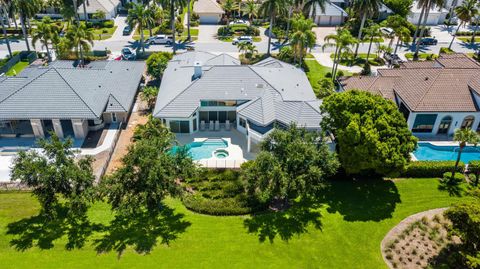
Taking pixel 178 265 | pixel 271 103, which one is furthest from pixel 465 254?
pixel 271 103

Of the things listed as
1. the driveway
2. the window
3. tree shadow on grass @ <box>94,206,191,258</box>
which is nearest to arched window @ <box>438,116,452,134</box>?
the window

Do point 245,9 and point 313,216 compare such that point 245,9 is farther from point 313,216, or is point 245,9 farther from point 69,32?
point 313,216

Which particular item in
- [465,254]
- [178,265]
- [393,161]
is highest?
[393,161]

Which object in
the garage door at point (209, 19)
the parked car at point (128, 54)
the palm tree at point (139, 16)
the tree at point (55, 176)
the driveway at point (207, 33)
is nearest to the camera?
the tree at point (55, 176)

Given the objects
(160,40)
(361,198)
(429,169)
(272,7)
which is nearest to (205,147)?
(361,198)

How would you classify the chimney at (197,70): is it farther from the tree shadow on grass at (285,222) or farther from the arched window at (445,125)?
the arched window at (445,125)

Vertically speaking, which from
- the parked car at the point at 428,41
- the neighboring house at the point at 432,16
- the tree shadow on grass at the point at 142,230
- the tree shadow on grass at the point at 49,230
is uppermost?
the neighboring house at the point at 432,16

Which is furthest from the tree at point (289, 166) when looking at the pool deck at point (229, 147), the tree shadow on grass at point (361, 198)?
the pool deck at point (229, 147)
